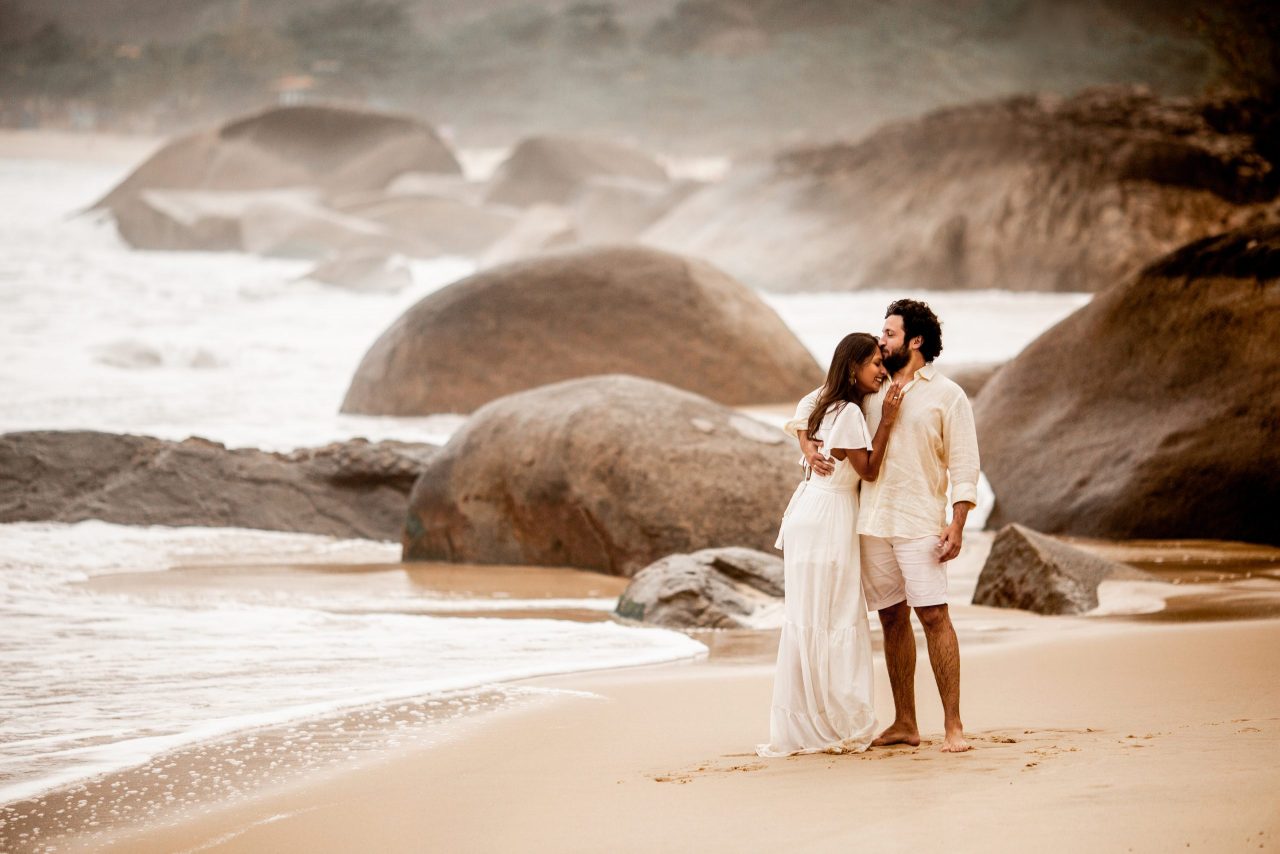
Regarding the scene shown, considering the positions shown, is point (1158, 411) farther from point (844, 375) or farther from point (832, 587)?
point (832, 587)

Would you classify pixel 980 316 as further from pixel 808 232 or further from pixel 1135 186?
pixel 808 232

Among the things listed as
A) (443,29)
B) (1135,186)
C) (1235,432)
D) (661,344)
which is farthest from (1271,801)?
(443,29)

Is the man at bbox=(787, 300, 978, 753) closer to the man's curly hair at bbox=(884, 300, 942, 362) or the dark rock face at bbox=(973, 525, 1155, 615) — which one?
the man's curly hair at bbox=(884, 300, 942, 362)

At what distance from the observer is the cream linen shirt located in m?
3.90

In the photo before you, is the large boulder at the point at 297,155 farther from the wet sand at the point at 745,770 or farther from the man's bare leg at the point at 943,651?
the man's bare leg at the point at 943,651

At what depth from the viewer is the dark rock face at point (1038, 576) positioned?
5766mm

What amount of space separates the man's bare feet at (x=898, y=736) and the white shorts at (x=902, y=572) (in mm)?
312

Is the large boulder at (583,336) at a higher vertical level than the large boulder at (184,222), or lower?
lower

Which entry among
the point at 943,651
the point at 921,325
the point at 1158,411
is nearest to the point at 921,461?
Result: the point at 921,325

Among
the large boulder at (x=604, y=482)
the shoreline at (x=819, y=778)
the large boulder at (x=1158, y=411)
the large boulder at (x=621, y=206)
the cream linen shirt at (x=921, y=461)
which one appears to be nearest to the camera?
the shoreline at (x=819, y=778)

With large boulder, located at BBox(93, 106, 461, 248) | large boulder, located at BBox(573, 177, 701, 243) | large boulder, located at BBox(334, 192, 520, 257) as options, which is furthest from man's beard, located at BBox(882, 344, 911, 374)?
large boulder, located at BBox(93, 106, 461, 248)

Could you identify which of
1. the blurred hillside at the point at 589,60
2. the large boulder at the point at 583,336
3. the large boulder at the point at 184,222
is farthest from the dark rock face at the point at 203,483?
the blurred hillside at the point at 589,60

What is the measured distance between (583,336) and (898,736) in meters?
7.48

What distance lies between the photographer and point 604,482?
271 inches
